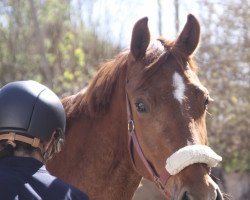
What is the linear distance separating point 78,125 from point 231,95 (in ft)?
18.3

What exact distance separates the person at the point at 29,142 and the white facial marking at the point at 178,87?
843mm

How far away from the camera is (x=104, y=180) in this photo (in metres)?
3.94

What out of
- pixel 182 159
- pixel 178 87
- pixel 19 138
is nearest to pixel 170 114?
pixel 178 87

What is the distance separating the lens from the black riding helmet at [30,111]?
267cm

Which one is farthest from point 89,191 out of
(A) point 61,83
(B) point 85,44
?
(B) point 85,44

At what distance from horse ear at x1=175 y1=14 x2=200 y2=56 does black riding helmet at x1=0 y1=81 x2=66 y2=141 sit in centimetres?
126

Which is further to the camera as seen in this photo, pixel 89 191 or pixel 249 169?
pixel 249 169

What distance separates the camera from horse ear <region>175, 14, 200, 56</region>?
12.7 ft

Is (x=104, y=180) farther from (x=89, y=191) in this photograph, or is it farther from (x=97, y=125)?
(x=97, y=125)

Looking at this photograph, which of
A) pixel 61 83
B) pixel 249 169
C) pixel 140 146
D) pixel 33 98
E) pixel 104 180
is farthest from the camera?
pixel 61 83

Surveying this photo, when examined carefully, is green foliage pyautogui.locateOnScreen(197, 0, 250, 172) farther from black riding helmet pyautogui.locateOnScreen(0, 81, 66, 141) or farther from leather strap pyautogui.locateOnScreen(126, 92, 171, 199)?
black riding helmet pyautogui.locateOnScreen(0, 81, 66, 141)

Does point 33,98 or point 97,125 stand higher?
point 33,98

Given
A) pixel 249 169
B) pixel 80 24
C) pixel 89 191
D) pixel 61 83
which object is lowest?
pixel 249 169

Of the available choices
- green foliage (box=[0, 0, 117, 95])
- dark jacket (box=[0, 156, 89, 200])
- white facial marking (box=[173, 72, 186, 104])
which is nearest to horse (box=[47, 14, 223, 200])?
white facial marking (box=[173, 72, 186, 104])
